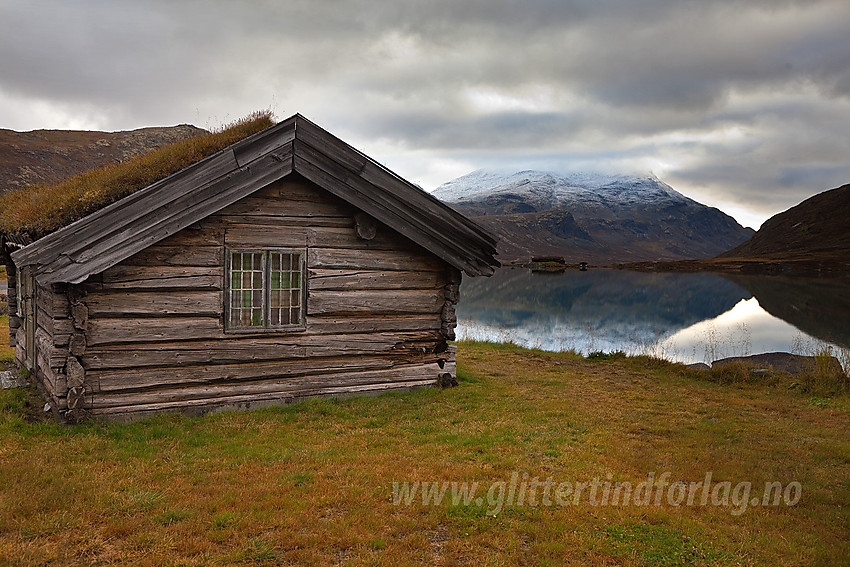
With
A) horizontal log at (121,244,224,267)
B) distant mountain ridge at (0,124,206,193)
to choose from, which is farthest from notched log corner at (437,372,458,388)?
distant mountain ridge at (0,124,206,193)

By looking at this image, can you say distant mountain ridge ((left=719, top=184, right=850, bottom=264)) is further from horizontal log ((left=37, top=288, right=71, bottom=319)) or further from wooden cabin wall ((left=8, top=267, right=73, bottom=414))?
horizontal log ((left=37, top=288, right=71, bottom=319))

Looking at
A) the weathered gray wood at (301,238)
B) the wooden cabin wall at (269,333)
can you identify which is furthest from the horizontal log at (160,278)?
the weathered gray wood at (301,238)

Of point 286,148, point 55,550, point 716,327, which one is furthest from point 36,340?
point 716,327

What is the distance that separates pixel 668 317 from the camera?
35.3m

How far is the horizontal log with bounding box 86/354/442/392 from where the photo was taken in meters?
8.30

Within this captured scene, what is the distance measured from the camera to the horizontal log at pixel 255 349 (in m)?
8.34

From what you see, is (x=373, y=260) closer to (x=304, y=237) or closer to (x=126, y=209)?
(x=304, y=237)

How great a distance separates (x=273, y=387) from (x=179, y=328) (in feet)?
6.09

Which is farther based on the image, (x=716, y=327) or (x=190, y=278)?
(x=716, y=327)

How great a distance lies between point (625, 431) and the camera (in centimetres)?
889

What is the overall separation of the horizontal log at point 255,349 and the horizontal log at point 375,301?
477 millimetres

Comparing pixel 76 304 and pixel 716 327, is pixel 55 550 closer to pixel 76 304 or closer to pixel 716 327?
pixel 76 304

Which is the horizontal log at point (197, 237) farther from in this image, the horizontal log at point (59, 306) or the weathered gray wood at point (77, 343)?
the weathered gray wood at point (77, 343)

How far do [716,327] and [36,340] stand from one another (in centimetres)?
3132
